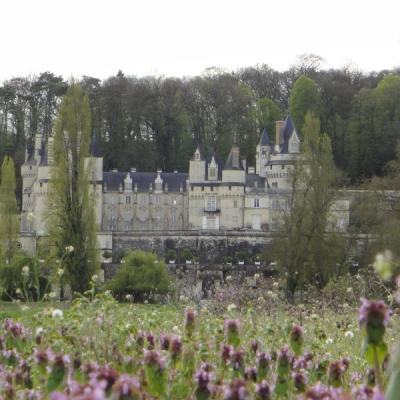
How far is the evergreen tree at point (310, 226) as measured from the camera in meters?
31.6

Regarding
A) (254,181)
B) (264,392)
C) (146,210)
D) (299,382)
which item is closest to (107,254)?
(146,210)

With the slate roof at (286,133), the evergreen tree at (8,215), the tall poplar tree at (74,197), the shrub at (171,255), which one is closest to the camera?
the tall poplar tree at (74,197)

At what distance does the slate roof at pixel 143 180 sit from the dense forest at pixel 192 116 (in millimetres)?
5130

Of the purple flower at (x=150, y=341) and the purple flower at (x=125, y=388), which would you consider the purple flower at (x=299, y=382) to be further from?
the purple flower at (x=125, y=388)

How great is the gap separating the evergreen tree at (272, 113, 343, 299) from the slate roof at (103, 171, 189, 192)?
58.9ft

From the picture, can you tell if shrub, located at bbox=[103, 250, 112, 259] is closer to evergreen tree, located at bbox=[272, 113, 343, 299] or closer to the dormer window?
the dormer window

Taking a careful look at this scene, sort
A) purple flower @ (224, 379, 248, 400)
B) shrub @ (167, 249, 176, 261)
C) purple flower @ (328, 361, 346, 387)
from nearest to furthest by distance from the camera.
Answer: purple flower @ (224, 379, 248, 400) < purple flower @ (328, 361, 346, 387) < shrub @ (167, 249, 176, 261)

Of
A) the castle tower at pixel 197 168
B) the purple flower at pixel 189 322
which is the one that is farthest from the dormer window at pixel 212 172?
the purple flower at pixel 189 322

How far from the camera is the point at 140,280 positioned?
32125 mm

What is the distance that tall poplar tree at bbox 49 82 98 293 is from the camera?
91.5 feet

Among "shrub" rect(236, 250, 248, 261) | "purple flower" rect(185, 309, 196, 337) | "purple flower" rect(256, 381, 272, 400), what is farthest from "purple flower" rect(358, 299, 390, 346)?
"shrub" rect(236, 250, 248, 261)

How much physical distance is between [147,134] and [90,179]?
112 feet

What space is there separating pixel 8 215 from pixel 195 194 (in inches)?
669

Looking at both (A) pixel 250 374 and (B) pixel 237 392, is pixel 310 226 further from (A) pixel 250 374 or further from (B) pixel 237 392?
(B) pixel 237 392
